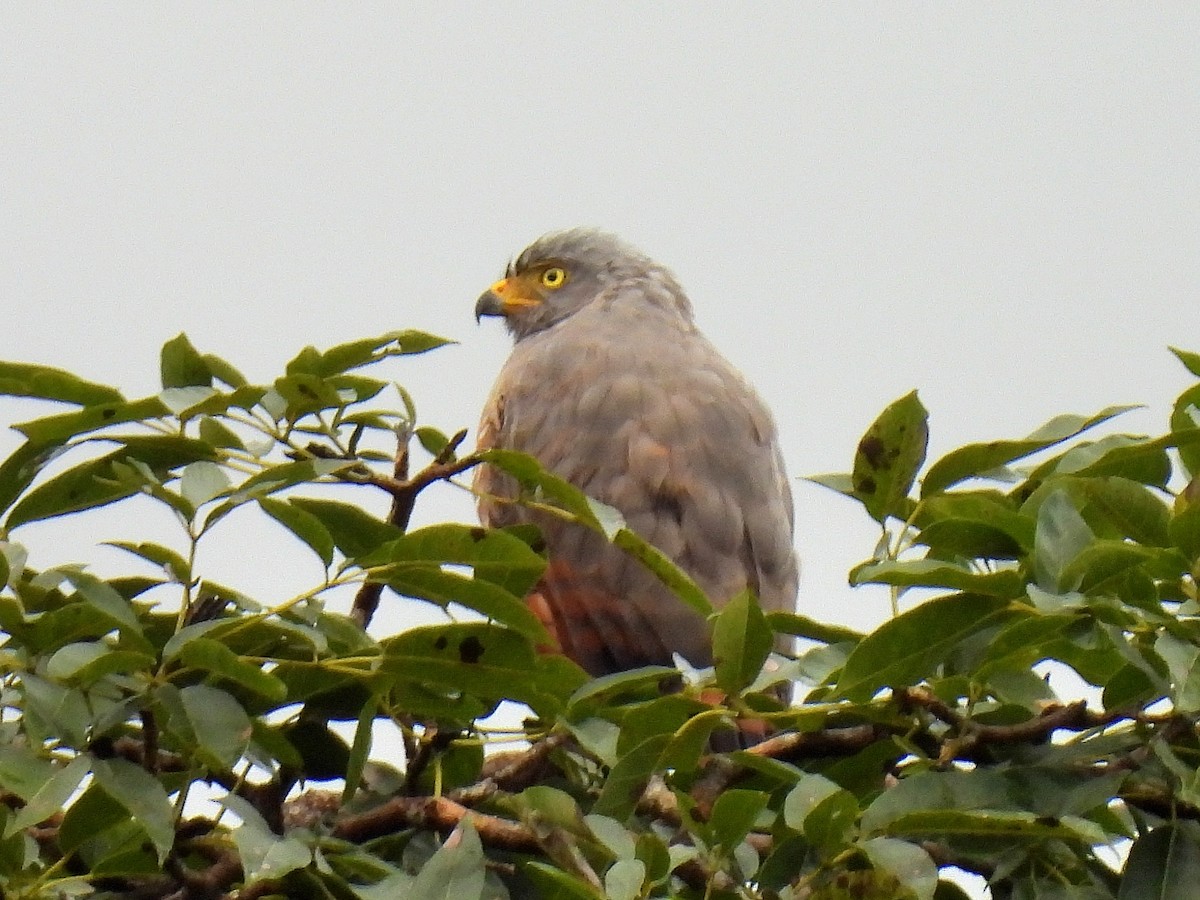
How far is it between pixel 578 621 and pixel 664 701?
7.93ft

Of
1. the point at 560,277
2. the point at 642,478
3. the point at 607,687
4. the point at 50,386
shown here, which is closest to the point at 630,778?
the point at 607,687

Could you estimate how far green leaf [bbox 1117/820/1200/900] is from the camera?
5.41 feet

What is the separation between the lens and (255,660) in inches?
70.1

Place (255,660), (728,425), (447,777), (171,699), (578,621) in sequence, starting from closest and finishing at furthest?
(171,699) < (255,660) < (447,777) < (578,621) < (728,425)

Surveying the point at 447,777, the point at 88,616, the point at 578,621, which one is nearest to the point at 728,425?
the point at 578,621

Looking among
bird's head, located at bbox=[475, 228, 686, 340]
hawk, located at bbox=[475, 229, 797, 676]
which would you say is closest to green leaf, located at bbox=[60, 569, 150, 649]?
hawk, located at bbox=[475, 229, 797, 676]

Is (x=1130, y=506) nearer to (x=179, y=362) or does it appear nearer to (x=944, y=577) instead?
(x=944, y=577)

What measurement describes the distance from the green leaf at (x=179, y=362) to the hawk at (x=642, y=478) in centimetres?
187

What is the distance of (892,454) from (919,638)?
1.11 feet

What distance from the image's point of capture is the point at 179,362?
2.01 m

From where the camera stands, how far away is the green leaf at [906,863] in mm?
1544

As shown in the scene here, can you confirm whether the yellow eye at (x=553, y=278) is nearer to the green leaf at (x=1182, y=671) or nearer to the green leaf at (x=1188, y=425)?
the green leaf at (x=1188, y=425)

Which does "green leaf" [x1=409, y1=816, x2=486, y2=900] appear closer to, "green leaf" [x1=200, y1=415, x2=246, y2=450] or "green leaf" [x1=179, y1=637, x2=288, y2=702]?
"green leaf" [x1=179, y1=637, x2=288, y2=702]

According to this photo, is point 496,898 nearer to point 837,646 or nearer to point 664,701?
point 664,701
